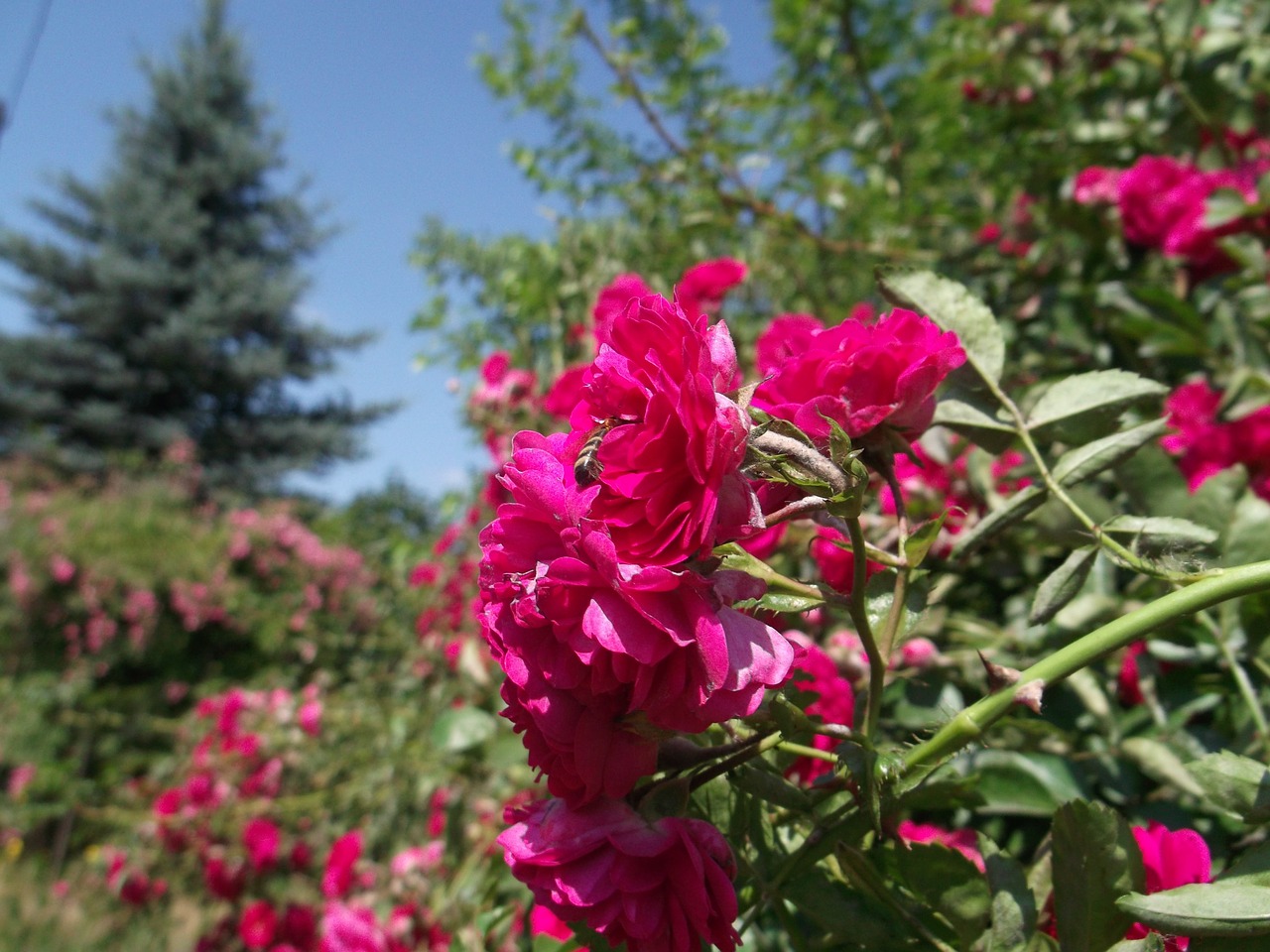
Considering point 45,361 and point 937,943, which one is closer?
point 937,943

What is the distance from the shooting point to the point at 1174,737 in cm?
64

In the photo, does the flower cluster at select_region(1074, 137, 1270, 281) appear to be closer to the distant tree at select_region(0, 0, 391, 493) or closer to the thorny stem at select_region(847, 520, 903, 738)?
the thorny stem at select_region(847, 520, 903, 738)

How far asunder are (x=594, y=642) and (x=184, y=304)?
13.8m

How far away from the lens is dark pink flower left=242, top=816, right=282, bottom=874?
89.5 inches

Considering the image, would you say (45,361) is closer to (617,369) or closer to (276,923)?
(276,923)

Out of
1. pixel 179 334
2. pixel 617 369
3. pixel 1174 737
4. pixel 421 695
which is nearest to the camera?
pixel 617 369

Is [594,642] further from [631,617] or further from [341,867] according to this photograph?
[341,867]

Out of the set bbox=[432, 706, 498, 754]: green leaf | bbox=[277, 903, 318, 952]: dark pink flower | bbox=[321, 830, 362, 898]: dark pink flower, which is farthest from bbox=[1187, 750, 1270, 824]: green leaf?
bbox=[277, 903, 318, 952]: dark pink flower

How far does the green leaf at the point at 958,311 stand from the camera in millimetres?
535

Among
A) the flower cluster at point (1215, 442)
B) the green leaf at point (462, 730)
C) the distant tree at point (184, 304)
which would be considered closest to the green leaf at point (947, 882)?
the flower cluster at point (1215, 442)

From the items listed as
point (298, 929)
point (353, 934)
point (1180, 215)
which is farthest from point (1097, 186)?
point (298, 929)

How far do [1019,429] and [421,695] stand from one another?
1.93 meters

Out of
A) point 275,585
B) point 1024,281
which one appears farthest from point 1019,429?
point 275,585

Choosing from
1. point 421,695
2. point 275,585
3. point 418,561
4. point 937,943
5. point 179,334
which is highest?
point 179,334
